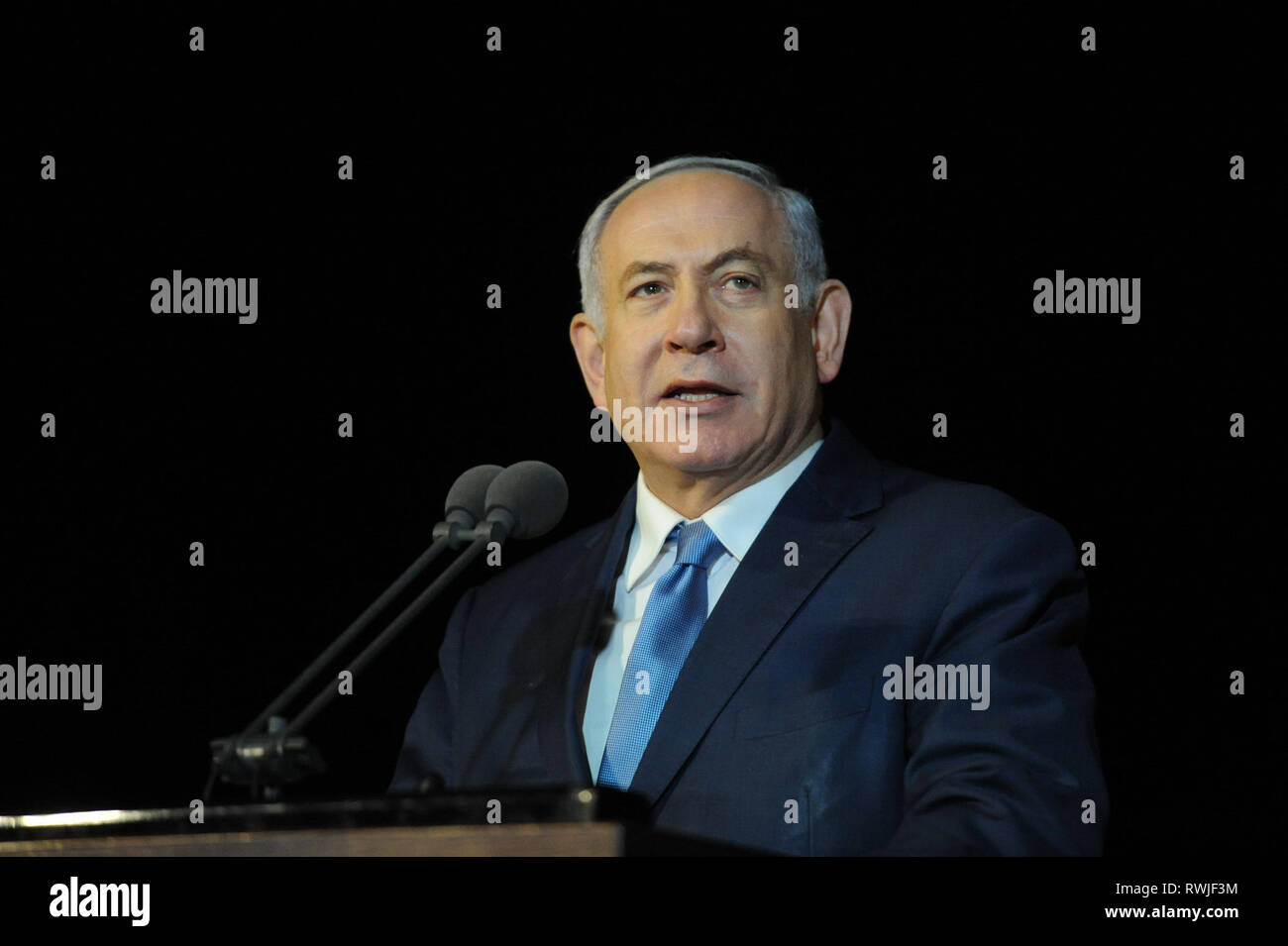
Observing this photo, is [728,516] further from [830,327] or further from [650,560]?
[830,327]

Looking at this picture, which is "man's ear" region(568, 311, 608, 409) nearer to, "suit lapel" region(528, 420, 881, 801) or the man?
the man

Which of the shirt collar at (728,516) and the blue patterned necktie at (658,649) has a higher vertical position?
the shirt collar at (728,516)

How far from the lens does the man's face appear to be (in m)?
2.97

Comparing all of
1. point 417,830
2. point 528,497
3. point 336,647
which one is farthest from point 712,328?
point 417,830

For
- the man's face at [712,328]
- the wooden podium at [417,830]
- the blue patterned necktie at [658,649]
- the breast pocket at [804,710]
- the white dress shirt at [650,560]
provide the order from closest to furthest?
the wooden podium at [417,830]
the breast pocket at [804,710]
the blue patterned necktie at [658,649]
the white dress shirt at [650,560]
the man's face at [712,328]

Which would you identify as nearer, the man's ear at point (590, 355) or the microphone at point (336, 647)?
the microphone at point (336, 647)

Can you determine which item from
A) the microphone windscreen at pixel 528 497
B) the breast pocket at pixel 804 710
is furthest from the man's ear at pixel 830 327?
the microphone windscreen at pixel 528 497

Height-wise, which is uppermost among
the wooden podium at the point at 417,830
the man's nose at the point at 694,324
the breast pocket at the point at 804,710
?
the man's nose at the point at 694,324

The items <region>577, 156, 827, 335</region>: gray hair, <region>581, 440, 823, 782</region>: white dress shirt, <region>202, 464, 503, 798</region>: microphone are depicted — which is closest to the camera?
<region>202, 464, 503, 798</region>: microphone

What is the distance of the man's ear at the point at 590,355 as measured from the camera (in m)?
3.30

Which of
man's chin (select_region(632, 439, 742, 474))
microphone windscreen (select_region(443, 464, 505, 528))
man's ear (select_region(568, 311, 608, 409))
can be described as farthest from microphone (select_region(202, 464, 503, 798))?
man's ear (select_region(568, 311, 608, 409))

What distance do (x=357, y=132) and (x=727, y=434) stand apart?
1.20 metres

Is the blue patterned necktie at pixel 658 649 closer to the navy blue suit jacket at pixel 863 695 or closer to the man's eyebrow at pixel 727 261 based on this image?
the navy blue suit jacket at pixel 863 695

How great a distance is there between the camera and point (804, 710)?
2496mm
